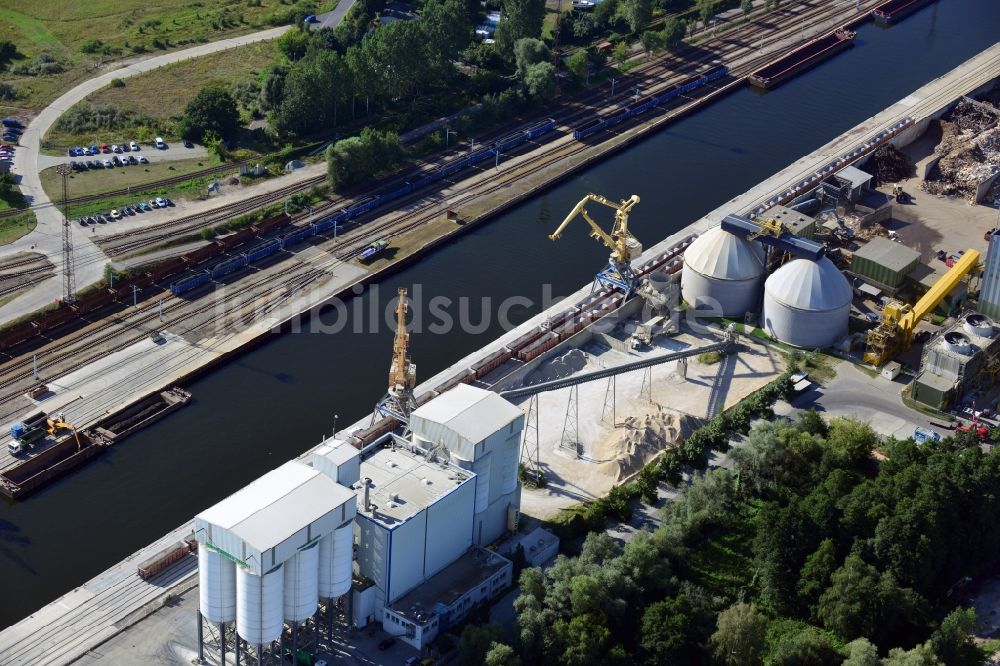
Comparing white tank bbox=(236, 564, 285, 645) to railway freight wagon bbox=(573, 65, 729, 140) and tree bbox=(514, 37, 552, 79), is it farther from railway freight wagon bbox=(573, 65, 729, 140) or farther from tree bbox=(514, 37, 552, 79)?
tree bbox=(514, 37, 552, 79)

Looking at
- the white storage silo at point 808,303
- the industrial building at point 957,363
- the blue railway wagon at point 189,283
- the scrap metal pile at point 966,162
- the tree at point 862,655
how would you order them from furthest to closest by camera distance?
the scrap metal pile at point 966,162, the blue railway wagon at point 189,283, the white storage silo at point 808,303, the industrial building at point 957,363, the tree at point 862,655

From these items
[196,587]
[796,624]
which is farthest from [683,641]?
[196,587]

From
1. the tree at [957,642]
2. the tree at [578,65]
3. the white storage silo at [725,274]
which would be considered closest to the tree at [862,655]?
the tree at [957,642]

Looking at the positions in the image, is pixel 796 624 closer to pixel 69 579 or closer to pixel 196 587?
pixel 196 587

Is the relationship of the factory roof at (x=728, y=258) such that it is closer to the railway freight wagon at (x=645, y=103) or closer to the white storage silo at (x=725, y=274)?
the white storage silo at (x=725, y=274)

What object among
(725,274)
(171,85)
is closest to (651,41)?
(171,85)

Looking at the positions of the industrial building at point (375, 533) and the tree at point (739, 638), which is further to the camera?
the tree at point (739, 638)

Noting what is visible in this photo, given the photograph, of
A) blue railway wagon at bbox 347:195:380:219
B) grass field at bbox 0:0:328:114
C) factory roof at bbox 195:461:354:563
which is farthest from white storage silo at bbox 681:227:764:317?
grass field at bbox 0:0:328:114
